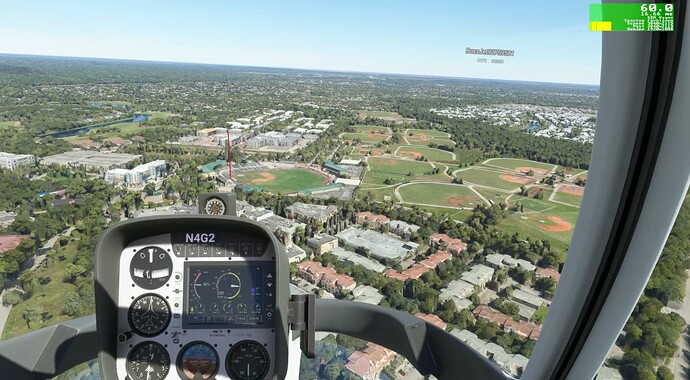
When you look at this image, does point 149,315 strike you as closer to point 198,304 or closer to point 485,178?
point 198,304

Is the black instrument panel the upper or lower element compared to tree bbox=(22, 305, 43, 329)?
upper

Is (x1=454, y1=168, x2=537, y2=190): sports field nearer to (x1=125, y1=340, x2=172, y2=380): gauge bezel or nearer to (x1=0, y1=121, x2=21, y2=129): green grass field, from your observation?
(x1=125, y1=340, x2=172, y2=380): gauge bezel

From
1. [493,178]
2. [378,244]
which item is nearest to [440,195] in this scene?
[493,178]

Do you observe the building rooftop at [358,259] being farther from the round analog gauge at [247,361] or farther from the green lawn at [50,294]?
the round analog gauge at [247,361]

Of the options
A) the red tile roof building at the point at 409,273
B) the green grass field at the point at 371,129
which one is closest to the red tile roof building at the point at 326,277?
the red tile roof building at the point at 409,273

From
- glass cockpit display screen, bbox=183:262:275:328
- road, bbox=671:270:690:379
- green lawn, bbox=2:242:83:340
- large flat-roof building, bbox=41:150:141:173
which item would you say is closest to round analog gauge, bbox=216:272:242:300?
glass cockpit display screen, bbox=183:262:275:328

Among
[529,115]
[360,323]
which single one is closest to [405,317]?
[360,323]

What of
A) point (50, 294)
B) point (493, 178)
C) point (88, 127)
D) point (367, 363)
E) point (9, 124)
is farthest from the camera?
point (88, 127)

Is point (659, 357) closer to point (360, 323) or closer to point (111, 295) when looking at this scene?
point (360, 323)
